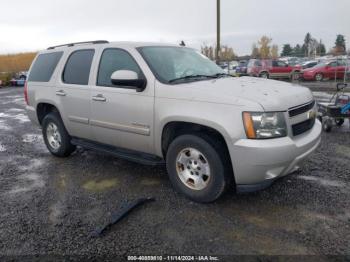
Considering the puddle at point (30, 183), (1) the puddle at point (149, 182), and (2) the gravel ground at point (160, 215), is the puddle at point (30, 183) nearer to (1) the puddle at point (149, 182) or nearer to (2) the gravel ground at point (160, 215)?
(2) the gravel ground at point (160, 215)

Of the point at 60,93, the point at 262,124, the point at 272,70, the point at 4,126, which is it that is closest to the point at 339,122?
the point at 262,124

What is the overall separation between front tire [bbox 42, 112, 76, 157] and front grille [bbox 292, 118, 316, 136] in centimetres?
373

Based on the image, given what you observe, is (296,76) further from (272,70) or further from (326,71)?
(326,71)

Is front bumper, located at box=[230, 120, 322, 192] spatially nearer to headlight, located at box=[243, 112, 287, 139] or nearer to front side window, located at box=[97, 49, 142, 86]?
headlight, located at box=[243, 112, 287, 139]

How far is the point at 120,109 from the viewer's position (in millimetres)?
4324

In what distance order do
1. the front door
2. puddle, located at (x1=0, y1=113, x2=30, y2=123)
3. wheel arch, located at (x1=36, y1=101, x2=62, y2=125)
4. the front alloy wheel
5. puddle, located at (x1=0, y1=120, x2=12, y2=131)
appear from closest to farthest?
the front alloy wheel
the front door
wheel arch, located at (x1=36, y1=101, x2=62, y2=125)
puddle, located at (x1=0, y1=120, x2=12, y2=131)
puddle, located at (x1=0, y1=113, x2=30, y2=123)

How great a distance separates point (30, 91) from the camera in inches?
236

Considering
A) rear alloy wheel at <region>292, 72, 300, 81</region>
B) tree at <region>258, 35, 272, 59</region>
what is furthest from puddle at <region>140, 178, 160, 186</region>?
tree at <region>258, 35, 272, 59</region>

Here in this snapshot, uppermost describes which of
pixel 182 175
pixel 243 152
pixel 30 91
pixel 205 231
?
pixel 30 91

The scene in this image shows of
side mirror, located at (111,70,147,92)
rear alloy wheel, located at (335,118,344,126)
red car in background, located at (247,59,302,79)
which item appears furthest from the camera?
red car in background, located at (247,59,302,79)

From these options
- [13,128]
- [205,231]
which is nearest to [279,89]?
[205,231]

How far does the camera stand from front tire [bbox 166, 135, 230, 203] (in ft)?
11.7

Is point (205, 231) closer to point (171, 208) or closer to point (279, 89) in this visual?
point (171, 208)

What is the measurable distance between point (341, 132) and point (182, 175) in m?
5.09
